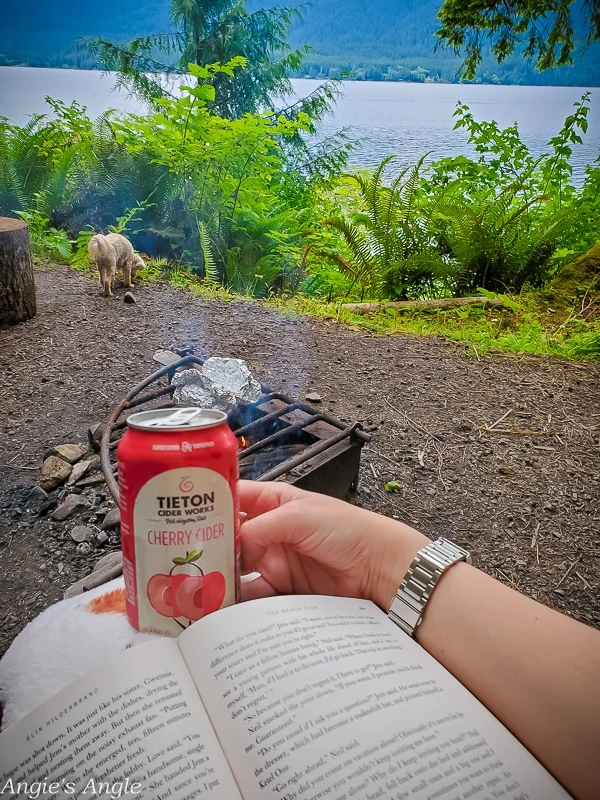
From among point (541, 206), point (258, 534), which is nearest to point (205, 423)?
point (258, 534)

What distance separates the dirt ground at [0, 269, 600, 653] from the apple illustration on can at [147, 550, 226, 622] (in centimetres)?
51

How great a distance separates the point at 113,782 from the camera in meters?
0.35

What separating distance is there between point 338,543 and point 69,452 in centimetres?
77

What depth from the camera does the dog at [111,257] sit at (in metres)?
1.40

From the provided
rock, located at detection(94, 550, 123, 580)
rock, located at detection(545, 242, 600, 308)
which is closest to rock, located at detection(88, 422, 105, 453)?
rock, located at detection(94, 550, 123, 580)

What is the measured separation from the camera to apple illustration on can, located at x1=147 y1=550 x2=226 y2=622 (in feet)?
1.37

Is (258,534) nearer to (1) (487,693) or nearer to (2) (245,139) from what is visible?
(1) (487,693)

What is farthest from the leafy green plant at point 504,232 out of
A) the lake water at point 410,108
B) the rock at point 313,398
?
the rock at point 313,398

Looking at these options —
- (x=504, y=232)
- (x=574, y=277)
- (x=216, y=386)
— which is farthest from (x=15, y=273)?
(x=574, y=277)

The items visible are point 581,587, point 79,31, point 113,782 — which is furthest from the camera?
point 79,31

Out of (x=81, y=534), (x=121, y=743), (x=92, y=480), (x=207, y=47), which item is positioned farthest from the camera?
(x=207, y=47)

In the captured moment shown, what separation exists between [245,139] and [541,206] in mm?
1077

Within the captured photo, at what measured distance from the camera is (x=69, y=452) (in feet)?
3.67

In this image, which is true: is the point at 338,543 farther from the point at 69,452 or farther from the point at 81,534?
the point at 69,452
